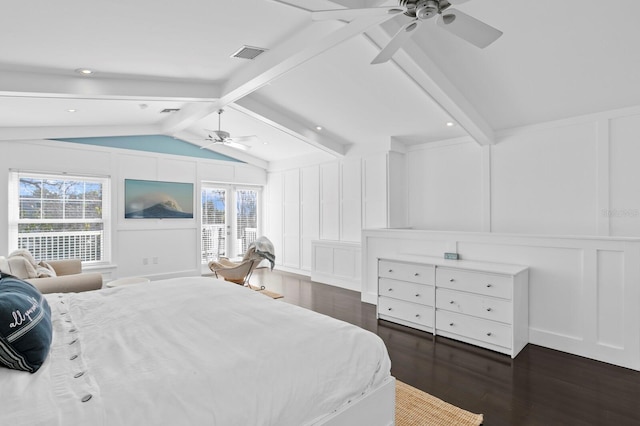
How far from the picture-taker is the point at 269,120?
5152 mm

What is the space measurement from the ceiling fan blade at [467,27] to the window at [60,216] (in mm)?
5899

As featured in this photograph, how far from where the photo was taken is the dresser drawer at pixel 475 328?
329 cm

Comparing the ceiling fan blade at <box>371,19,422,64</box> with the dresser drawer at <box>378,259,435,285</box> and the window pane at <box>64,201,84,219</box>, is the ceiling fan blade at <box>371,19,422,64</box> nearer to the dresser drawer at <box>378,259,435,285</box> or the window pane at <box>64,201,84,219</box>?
the dresser drawer at <box>378,259,435,285</box>

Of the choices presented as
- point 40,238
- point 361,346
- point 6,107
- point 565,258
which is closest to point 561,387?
point 565,258

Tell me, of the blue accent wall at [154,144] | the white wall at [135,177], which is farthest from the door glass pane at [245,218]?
the blue accent wall at [154,144]

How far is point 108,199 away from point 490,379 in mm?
6130

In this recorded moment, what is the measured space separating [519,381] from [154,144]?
652 centimetres

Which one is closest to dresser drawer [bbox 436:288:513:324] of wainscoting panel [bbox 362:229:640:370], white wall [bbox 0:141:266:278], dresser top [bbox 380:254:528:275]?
dresser top [bbox 380:254:528:275]

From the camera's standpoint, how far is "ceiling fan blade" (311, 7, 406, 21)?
1977 millimetres

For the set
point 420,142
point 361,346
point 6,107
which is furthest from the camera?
point 420,142

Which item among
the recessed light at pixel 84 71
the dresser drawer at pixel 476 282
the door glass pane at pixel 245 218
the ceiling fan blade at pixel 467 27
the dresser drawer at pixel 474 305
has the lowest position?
the dresser drawer at pixel 474 305

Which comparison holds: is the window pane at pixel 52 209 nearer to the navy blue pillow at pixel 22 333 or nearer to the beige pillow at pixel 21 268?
the beige pillow at pixel 21 268

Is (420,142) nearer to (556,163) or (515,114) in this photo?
(515,114)

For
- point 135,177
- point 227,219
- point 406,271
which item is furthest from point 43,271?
point 406,271
